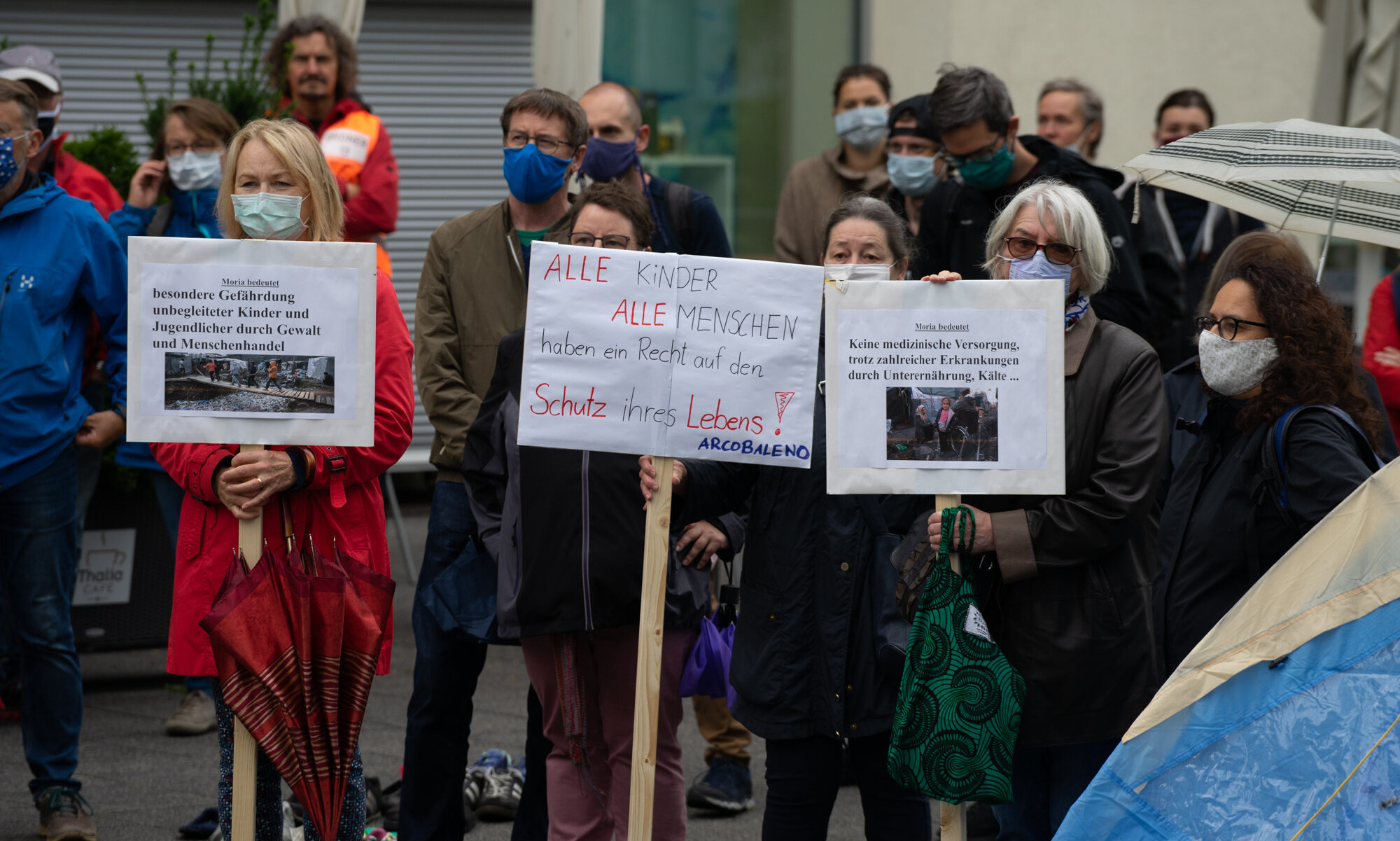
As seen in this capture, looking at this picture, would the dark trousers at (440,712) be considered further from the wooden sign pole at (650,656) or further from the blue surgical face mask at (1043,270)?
the blue surgical face mask at (1043,270)

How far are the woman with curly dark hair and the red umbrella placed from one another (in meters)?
2.05

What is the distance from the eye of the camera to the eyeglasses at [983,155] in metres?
5.38

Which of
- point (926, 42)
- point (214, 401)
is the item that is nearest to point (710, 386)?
point (214, 401)

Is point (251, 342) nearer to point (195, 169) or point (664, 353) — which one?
point (664, 353)

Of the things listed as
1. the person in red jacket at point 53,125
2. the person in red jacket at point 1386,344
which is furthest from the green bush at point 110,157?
the person in red jacket at point 1386,344

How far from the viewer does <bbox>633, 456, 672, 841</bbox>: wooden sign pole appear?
3641 millimetres

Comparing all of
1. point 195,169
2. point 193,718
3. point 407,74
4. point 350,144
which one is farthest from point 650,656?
point 407,74

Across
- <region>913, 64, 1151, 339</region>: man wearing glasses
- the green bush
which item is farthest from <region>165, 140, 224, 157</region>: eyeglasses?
<region>913, 64, 1151, 339</region>: man wearing glasses

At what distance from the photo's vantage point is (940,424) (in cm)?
351

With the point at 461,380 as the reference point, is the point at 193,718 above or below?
below

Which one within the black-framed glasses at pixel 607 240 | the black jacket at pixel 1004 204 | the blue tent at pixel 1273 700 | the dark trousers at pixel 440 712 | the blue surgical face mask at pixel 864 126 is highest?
the blue surgical face mask at pixel 864 126

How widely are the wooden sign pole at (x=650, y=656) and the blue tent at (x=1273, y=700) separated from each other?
39.8 inches

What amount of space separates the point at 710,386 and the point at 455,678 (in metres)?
1.39

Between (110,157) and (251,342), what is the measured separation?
402cm
